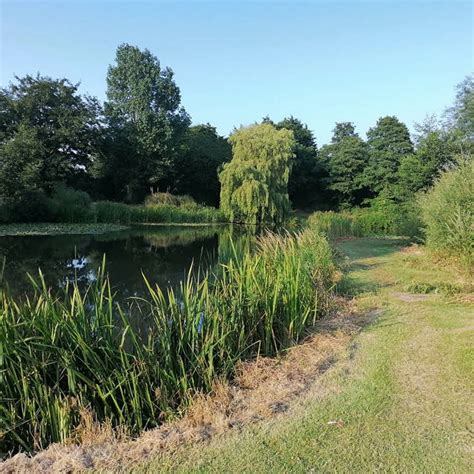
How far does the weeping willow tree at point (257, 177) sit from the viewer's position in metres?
23.1

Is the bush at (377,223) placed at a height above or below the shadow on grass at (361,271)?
above

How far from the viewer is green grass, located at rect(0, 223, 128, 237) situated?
1734 centimetres

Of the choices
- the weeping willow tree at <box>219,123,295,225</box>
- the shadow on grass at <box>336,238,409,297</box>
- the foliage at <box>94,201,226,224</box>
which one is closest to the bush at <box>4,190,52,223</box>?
the foliage at <box>94,201,226,224</box>

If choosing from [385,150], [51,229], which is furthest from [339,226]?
[385,150]

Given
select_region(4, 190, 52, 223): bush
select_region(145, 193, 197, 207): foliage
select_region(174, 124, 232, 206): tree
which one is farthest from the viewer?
select_region(174, 124, 232, 206): tree

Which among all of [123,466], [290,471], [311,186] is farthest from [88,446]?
[311,186]

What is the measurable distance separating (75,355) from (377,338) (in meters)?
2.83

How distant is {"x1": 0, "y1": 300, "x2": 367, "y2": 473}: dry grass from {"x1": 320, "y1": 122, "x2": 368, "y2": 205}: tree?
30116 millimetres

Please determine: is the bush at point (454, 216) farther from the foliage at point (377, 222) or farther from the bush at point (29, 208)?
the bush at point (29, 208)

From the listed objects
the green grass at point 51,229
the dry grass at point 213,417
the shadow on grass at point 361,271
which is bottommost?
the dry grass at point 213,417

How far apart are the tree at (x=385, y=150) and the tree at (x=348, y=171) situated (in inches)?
28.1

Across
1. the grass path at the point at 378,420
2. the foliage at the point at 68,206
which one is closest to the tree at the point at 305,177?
the foliage at the point at 68,206

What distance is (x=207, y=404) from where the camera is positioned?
2828mm

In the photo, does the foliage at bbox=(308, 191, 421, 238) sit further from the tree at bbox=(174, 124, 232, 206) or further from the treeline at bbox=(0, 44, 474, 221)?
the tree at bbox=(174, 124, 232, 206)
